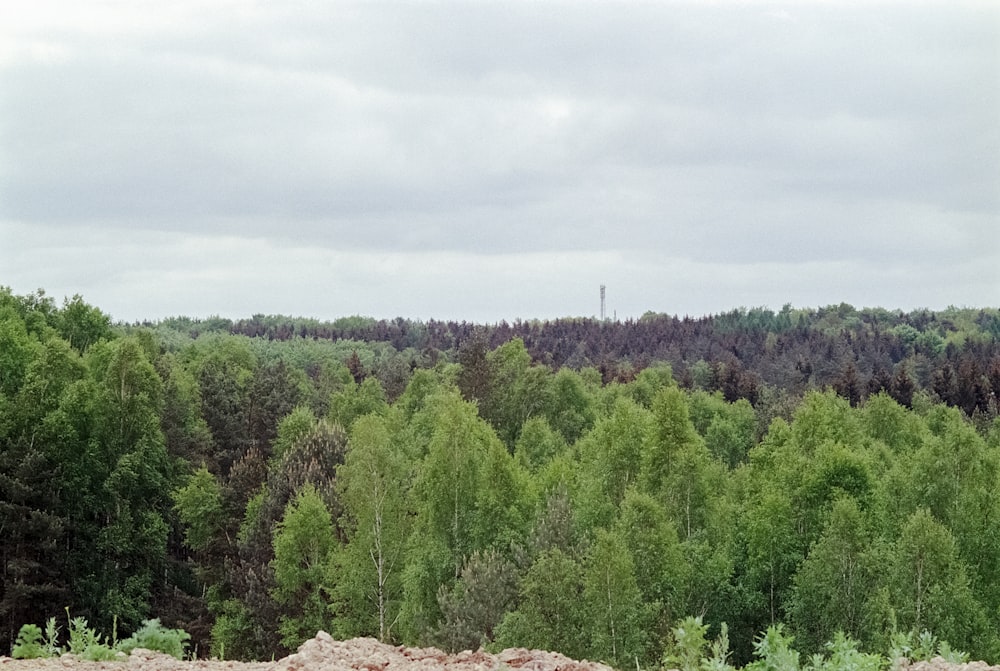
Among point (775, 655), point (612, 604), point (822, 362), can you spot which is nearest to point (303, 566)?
point (612, 604)

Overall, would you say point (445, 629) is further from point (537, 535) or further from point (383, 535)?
point (383, 535)

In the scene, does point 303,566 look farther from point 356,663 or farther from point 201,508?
point 356,663

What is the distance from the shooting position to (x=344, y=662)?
10375 millimetres

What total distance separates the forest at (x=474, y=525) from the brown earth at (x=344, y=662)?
21.4 meters

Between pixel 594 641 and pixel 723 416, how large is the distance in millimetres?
50159

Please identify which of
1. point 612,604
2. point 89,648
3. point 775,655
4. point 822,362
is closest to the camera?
point 775,655

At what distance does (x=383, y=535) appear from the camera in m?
44.0

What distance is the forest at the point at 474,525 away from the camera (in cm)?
3491

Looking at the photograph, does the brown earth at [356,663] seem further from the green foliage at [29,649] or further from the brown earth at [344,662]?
the green foliage at [29,649]

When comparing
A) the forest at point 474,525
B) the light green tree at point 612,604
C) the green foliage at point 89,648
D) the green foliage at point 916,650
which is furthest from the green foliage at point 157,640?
the light green tree at point 612,604

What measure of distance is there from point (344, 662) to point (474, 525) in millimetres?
31827

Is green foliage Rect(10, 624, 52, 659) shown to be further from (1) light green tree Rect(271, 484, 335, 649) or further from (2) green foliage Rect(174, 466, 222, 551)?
(2) green foliage Rect(174, 466, 222, 551)

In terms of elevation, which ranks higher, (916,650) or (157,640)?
(916,650)

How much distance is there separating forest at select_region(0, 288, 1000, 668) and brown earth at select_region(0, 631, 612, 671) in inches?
841
